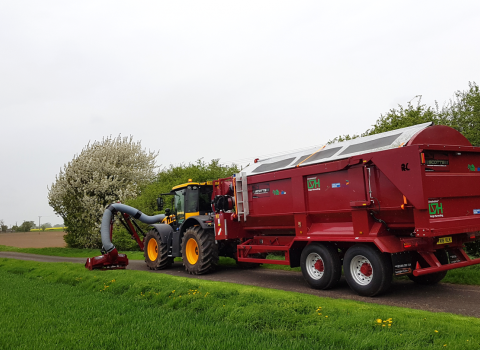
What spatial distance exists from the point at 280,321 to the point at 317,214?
3.93 m

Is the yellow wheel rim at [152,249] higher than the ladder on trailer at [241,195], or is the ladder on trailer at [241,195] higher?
the ladder on trailer at [241,195]

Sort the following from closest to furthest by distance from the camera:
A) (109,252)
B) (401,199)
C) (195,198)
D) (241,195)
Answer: (401,199) < (241,195) < (109,252) < (195,198)

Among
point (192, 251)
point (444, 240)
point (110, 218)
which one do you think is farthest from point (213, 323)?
point (110, 218)

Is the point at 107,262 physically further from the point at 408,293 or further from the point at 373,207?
the point at 408,293

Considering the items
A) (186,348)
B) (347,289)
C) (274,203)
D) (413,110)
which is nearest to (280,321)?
(186,348)

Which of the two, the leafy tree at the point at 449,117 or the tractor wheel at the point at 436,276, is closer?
the tractor wheel at the point at 436,276

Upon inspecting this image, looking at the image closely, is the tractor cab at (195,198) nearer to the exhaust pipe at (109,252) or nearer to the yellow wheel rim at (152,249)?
the yellow wheel rim at (152,249)

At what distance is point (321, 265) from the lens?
906cm

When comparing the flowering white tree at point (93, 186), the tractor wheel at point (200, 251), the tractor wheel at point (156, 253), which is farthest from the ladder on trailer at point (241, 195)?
the flowering white tree at point (93, 186)

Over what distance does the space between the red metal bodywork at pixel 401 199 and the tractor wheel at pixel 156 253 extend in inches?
227

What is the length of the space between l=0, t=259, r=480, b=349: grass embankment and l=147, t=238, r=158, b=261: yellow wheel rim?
251 inches

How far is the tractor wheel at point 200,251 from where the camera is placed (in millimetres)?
12133

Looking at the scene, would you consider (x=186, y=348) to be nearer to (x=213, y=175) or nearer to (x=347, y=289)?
(x=347, y=289)

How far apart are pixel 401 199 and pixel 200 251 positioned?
6.47m
